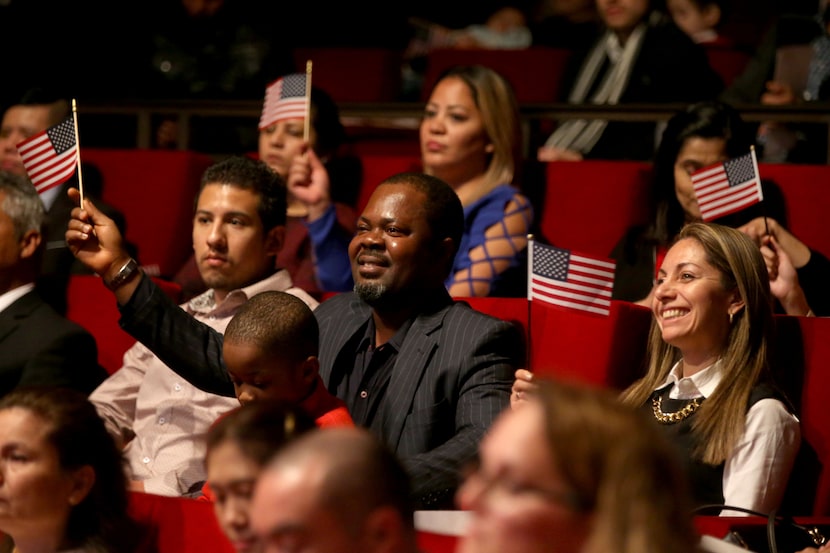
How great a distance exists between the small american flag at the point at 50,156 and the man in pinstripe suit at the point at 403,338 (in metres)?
0.52

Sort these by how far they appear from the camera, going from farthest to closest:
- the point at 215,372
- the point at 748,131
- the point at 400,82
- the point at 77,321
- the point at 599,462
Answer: the point at 400,82, the point at 748,131, the point at 77,321, the point at 215,372, the point at 599,462

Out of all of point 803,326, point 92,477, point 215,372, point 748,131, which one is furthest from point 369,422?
point 748,131

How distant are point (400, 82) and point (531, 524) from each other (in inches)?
168

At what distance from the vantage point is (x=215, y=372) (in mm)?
2717

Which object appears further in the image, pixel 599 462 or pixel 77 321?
pixel 77 321

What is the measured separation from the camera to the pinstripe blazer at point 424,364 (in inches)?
104

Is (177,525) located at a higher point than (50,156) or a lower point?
lower

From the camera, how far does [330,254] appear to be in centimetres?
365

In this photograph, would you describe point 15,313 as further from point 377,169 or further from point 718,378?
point 718,378

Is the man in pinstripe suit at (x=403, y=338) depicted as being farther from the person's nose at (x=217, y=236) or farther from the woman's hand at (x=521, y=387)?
the person's nose at (x=217, y=236)

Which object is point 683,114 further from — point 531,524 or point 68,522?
point 531,524

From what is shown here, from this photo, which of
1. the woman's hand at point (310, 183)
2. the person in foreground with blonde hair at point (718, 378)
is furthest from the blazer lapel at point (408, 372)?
the woman's hand at point (310, 183)

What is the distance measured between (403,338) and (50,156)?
1.06 m

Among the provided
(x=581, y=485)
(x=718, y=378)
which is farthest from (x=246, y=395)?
(x=581, y=485)
